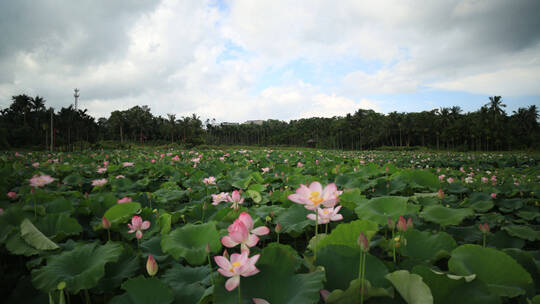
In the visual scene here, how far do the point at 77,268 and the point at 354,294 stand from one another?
1.05m

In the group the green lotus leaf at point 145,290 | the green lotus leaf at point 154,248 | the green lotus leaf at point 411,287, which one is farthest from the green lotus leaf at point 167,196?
the green lotus leaf at point 411,287

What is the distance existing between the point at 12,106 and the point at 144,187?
62.7 metres

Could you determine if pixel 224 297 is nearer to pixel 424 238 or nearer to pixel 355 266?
pixel 355 266

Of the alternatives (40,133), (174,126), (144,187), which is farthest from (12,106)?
(144,187)

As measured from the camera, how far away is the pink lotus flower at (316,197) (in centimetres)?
85

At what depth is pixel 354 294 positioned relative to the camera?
2.10 feet

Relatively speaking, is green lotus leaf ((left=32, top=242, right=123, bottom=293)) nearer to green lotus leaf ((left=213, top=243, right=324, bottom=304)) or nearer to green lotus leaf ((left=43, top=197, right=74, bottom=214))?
green lotus leaf ((left=213, top=243, right=324, bottom=304))

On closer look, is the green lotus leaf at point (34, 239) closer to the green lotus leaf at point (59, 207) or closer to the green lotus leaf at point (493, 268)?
the green lotus leaf at point (59, 207)

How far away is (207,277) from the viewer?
37.5 inches

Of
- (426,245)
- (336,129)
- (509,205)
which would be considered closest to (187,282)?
(426,245)

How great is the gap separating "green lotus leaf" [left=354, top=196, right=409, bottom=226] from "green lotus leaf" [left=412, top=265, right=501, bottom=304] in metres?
0.52

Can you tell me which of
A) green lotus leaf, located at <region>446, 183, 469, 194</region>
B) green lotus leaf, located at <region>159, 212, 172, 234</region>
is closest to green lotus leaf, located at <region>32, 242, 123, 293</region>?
green lotus leaf, located at <region>159, 212, 172, 234</region>

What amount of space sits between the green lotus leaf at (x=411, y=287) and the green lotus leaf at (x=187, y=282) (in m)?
0.61

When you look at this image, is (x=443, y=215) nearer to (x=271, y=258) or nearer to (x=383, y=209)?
(x=383, y=209)
